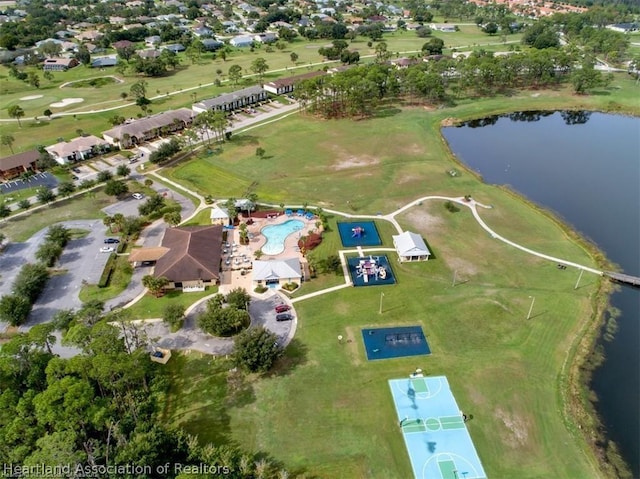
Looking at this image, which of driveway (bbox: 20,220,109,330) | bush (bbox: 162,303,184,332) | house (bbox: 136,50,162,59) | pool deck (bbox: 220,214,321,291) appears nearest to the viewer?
bush (bbox: 162,303,184,332)

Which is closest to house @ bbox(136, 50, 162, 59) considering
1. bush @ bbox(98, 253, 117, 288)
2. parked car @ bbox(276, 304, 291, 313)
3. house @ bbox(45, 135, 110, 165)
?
house @ bbox(45, 135, 110, 165)

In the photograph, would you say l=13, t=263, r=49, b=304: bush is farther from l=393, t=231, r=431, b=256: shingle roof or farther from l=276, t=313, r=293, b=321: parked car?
l=393, t=231, r=431, b=256: shingle roof

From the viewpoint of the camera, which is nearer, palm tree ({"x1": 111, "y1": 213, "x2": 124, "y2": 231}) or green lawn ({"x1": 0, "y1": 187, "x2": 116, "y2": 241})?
palm tree ({"x1": 111, "y1": 213, "x2": 124, "y2": 231})

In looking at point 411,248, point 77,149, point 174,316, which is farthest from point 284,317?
point 77,149

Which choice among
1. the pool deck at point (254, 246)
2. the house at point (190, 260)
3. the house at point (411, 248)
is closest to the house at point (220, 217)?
the pool deck at point (254, 246)

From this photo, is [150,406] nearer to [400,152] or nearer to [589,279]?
[589,279]

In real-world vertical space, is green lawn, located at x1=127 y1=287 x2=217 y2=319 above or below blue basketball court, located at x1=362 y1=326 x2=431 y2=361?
above

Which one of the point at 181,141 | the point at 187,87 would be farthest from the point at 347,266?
the point at 187,87

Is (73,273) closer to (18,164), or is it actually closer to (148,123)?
(18,164)
